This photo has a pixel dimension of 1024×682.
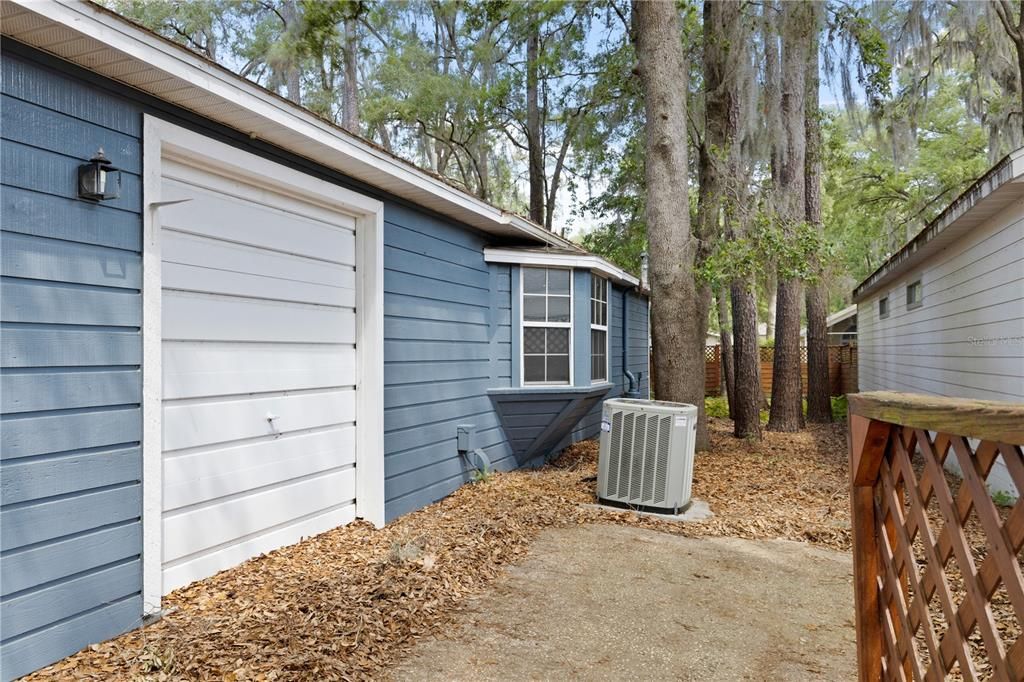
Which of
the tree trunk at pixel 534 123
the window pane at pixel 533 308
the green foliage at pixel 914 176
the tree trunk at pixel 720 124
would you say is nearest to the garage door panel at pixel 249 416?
the window pane at pixel 533 308

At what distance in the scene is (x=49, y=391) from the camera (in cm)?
265

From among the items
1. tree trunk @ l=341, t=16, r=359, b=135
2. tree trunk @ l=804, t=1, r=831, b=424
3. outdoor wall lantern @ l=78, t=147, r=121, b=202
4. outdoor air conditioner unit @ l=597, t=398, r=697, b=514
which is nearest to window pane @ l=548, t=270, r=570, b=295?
outdoor air conditioner unit @ l=597, t=398, r=697, b=514

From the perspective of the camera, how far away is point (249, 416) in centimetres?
387

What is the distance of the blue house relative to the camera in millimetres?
2602

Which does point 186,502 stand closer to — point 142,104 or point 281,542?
point 281,542

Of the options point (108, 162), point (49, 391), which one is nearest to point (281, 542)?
point (49, 391)

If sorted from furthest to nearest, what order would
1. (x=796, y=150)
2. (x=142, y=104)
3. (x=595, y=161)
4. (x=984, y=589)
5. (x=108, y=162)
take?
(x=595, y=161)
(x=796, y=150)
(x=142, y=104)
(x=108, y=162)
(x=984, y=589)

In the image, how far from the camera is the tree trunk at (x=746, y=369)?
31.9ft

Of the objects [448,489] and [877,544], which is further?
[448,489]

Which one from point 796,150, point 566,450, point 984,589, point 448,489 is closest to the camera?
point 984,589

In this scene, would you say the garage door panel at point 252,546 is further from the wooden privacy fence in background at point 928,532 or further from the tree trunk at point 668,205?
the tree trunk at point 668,205

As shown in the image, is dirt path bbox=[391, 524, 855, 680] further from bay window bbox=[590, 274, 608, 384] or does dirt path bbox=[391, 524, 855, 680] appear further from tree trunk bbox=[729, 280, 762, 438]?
tree trunk bbox=[729, 280, 762, 438]

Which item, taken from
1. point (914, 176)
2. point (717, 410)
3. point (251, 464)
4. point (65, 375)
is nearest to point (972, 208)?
point (251, 464)

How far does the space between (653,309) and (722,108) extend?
3456 millimetres
